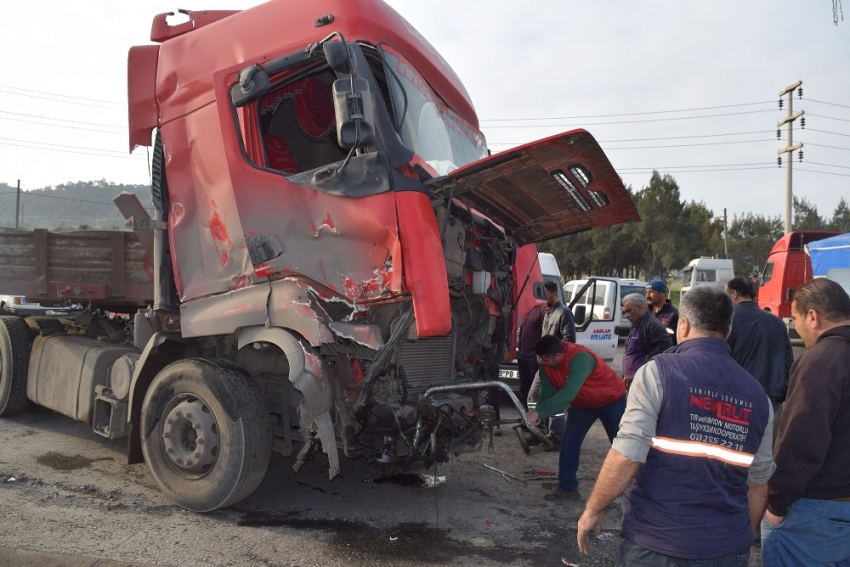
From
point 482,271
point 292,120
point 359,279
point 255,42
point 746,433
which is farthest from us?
point 292,120

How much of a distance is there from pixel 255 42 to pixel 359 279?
187cm

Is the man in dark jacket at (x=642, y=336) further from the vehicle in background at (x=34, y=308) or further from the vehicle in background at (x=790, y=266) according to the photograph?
the vehicle in background at (x=790, y=266)

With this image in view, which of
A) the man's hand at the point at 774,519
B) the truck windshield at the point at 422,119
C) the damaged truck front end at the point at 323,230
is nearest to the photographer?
the man's hand at the point at 774,519

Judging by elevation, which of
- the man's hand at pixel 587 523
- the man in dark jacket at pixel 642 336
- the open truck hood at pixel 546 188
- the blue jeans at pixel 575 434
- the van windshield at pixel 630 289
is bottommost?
the blue jeans at pixel 575 434

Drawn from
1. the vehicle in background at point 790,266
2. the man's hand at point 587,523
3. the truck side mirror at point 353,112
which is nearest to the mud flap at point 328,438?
the truck side mirror at point 353,112

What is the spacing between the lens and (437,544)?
3.93m

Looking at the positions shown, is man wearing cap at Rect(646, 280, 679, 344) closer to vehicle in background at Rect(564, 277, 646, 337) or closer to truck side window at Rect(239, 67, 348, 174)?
truck side window at Rect(239, 67, 348, 174)

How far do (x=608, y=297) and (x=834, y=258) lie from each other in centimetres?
568

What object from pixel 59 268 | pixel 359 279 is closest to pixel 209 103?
pixel 359 279

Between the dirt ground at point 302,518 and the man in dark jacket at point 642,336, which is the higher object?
the man in dark jacket at point 642,336

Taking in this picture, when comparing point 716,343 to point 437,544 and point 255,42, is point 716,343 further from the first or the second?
point 255,42

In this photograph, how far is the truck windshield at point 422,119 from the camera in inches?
156

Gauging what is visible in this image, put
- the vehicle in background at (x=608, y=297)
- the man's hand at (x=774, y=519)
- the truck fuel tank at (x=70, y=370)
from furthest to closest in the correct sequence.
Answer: the vehicle in background at (x=608, y=297) → the truck fuel tank at (x=70, y=370) → the man's hand at (x=774, y=519)

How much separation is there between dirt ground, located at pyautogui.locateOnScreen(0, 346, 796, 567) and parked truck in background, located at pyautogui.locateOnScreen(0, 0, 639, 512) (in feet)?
1.05
